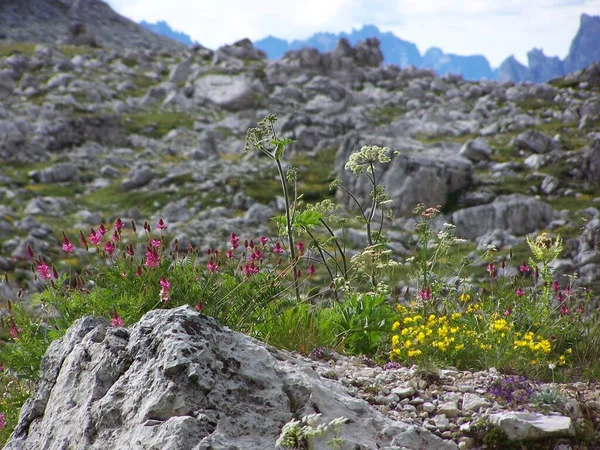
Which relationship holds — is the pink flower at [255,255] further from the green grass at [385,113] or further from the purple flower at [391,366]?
the green grass at [385,113]

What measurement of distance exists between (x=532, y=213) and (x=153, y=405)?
81.8ft

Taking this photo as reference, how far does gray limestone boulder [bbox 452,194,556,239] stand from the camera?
2525 centimetres

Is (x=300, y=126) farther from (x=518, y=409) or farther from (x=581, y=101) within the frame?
(x=518, y=409)

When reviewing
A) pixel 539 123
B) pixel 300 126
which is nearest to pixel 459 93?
pixel 539 123

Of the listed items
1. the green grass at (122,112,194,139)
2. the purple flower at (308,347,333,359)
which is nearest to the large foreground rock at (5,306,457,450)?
the purple flower at (308,347,333,359)

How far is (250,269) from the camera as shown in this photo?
6039 mm

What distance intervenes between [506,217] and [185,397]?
24.6m

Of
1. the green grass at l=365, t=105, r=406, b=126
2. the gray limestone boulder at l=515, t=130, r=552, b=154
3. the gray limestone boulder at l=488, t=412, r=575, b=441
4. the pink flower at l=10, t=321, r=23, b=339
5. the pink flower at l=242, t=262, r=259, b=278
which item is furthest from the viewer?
the green grass at l=365, t=105, r=406, b=126

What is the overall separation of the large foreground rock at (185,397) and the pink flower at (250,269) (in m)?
1.71

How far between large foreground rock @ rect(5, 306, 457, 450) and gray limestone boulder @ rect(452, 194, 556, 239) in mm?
22671

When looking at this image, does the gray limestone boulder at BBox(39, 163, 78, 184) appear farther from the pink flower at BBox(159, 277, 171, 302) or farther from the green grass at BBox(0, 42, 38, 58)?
the green grass at BBox(0, 42, 38, 58)

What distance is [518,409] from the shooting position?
4.35m

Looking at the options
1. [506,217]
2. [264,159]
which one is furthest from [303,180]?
[506,217]

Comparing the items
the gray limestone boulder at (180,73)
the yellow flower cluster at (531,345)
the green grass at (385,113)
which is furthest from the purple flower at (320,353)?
the gray limestone boulder at (180,73)
